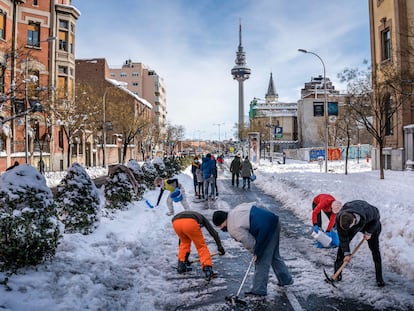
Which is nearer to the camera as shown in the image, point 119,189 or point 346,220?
point 346,220

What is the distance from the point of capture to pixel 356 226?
16.9ft

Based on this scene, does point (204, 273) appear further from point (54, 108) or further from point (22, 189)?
point (54, 108)

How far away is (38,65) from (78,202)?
1293 inches

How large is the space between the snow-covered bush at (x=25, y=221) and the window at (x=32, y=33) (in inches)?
1382

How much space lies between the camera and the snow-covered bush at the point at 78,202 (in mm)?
7527

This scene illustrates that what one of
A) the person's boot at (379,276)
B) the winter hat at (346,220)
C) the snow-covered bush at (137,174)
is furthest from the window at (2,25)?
the person's boot at (379,276)

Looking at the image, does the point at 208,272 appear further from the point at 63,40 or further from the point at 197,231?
the point at 63,40

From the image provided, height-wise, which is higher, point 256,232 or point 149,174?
point 149,174

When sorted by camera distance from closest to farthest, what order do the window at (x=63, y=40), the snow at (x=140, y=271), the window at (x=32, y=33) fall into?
the snow at (x=140, y=271)
the window at (x=32, y=33)
the window at (x=63, y=40)

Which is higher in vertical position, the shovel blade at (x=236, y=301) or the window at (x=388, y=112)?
the window at (x=388, y=112)

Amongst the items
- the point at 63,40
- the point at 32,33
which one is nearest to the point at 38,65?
the point at 32,33

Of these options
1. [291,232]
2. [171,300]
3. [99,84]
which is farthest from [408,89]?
[99,84]

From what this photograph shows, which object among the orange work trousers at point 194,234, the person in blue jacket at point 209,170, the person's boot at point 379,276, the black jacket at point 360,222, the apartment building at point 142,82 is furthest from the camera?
the apartment building at point 142,82

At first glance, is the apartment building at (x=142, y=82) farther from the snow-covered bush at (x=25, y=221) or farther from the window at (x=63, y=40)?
the snow-covered bush at (x=25, y=221)
